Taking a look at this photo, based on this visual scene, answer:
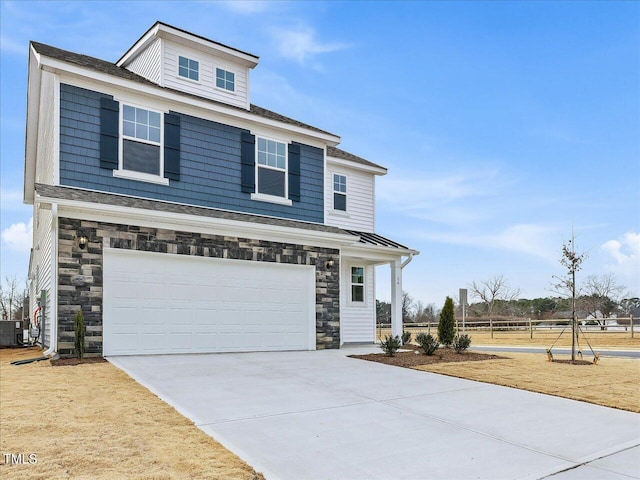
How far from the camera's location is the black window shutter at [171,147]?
1175 cm

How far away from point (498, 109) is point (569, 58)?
282 cm

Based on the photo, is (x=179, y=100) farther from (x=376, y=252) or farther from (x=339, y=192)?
(x=376, y=252)

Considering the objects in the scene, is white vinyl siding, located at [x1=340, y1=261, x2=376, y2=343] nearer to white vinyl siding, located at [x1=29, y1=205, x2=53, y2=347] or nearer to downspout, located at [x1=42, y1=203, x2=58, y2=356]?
white vinyl siding, located at [x1=29, y1=205, x2=53, y2=347]

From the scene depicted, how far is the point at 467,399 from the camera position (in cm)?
704

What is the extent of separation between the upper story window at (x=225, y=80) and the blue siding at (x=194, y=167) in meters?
1.83

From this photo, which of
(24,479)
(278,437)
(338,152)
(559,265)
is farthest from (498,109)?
(24,479)

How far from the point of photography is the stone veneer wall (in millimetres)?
9727

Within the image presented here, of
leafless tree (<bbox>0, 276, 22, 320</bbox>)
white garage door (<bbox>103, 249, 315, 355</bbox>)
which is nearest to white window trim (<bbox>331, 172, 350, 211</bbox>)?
white garage door (<bbox>103, 249, 315, 355</bbox>)

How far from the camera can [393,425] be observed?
219 inches

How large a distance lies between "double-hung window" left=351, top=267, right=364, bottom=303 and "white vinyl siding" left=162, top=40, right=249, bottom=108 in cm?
630

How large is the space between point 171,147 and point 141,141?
0.69 m

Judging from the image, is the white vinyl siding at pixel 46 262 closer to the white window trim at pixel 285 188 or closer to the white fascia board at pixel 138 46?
the white window trim at pixel 285 188

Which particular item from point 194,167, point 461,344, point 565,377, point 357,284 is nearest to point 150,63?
point 194,167

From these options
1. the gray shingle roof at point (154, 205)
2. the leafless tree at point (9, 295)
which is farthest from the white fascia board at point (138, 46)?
the leafless tree at point (9, 295)
